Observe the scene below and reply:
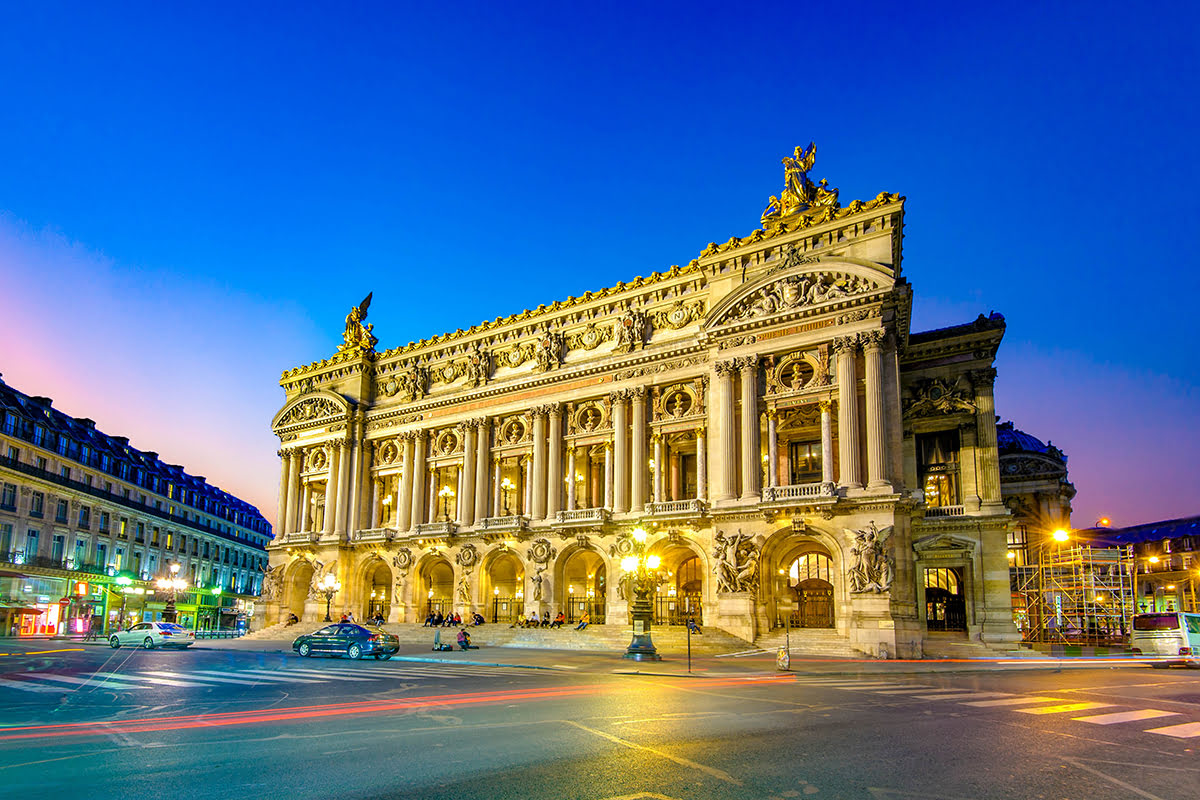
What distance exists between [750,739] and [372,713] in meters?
6.86

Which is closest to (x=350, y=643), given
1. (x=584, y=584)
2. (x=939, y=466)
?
(x=584, y=584)

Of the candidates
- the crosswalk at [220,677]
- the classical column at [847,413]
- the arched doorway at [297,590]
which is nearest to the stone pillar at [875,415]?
the classical column at [847,413]

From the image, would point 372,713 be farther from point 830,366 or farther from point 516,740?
point 830,366

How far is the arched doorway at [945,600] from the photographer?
4600cm

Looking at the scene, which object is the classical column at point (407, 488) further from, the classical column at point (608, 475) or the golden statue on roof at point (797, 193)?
the golden statue on roof at point (797, 193)

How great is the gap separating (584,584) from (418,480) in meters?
14.5

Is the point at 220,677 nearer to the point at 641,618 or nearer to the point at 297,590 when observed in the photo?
the point at 641,618

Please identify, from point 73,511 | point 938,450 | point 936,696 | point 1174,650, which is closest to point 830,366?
point 938,450

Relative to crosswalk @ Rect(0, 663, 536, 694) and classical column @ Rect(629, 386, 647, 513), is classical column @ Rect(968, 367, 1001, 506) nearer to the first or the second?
classical column @ Rect(629, 386, 647, 513)

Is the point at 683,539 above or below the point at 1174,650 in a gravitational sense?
above

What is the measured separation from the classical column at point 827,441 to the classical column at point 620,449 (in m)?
11.8

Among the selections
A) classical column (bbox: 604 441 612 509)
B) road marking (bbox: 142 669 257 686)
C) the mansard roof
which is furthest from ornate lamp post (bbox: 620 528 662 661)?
the mansard roof

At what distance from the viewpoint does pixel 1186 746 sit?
1234cm

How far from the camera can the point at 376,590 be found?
6116 cm
